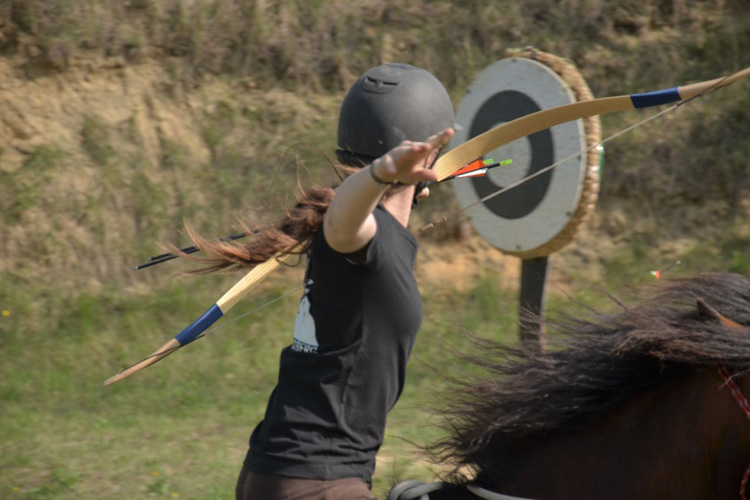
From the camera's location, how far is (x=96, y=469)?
565 cm

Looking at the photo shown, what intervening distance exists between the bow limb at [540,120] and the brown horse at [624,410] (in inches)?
21.6

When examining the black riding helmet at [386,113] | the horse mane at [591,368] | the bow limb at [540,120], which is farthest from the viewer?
the bow limb at [540,120]

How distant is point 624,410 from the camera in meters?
2.23

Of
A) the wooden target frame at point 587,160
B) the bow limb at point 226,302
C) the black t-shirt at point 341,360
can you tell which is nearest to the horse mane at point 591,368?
the black t-shirt at point 341,360

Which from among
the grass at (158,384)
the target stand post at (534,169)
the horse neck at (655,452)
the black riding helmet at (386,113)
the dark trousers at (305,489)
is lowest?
the grass at (158,384)

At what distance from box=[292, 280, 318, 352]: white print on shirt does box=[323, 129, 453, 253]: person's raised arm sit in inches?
8.9

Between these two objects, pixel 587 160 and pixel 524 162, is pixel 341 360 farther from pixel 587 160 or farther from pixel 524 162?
pixel 524 162

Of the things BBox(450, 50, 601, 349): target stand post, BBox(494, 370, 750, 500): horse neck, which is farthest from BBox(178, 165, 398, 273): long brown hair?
BBox(450, 50, 601, 349): target stand post

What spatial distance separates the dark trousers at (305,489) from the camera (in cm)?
213

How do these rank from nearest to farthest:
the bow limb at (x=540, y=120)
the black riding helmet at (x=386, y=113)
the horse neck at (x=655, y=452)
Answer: the horse neck at (x=655, y=452)
the black riding helmet at (x=386, y=113)
the bow limb at (x=540, y=120)

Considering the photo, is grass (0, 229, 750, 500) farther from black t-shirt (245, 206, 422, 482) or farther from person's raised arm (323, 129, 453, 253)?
person's raised arm (323, 129, 453, 253)

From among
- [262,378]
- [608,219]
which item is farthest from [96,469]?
[608,219]

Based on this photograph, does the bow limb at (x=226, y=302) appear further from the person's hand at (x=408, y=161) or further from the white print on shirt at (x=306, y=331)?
the person's hand at (x=408, y=161)

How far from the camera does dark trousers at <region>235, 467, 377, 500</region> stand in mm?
2135
